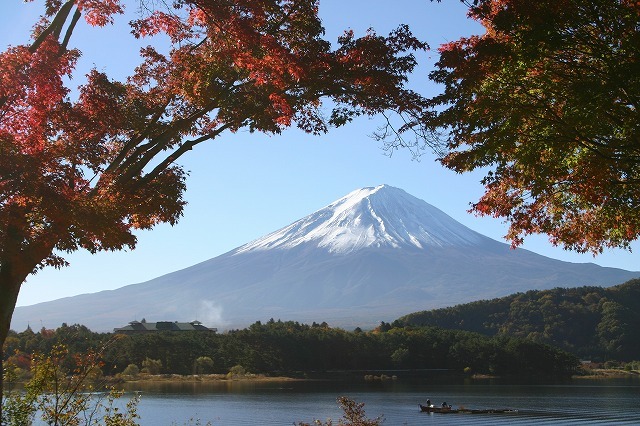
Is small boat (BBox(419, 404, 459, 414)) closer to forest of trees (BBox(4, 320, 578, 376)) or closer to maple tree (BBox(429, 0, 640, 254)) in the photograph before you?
forest of trees (BBox(4, 320, 578, 376))

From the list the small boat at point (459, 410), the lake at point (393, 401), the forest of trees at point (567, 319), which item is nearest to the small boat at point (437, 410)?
the small boat at point (459, 410)

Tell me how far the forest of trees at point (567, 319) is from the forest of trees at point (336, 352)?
5826 millimetres

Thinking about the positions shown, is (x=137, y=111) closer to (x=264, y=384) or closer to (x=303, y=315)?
(x=264, y=384)

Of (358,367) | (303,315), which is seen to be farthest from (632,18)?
(303,315)

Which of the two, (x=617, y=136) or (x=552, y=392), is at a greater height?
(x=617, y=136)

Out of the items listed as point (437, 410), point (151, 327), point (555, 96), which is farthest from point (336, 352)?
point (555, 96)

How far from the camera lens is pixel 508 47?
301 inches

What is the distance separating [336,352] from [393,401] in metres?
18.8

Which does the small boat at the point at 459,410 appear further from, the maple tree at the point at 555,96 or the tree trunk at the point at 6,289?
the tree trunk at the point at 6,289

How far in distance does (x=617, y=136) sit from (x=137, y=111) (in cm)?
515

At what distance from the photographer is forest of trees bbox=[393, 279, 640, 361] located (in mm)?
71438

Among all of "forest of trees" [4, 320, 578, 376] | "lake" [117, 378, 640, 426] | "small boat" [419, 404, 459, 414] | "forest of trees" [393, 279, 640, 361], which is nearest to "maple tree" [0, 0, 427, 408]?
"lake" [117, 378, 640, 426]

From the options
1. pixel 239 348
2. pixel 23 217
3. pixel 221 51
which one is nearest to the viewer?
pixel 23 217

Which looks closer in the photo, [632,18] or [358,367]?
[632,18]
